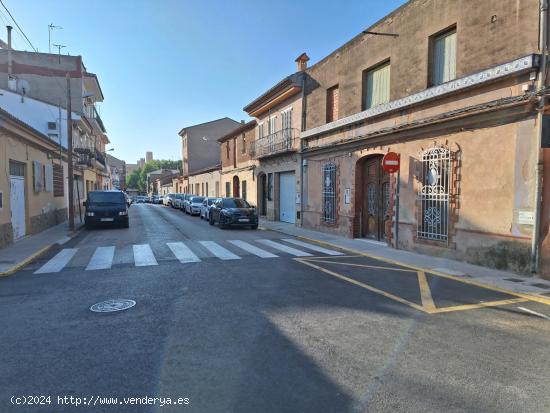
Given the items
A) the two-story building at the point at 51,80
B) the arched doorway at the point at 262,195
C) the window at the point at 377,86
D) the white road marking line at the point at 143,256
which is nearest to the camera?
the white road marking line at the point at 143,256

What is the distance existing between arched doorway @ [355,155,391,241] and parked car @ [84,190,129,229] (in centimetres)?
1079

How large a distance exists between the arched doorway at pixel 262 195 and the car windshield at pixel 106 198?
8.37 meters

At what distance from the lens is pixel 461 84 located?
9.08m

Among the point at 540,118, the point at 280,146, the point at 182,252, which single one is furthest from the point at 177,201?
the point at 540,118

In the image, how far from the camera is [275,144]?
2034cm

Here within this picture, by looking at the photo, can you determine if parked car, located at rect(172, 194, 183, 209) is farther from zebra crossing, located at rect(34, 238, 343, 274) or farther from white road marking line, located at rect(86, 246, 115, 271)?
white road marking line, located at rect(86, 246, 115, 271)

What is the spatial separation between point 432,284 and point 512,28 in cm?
568

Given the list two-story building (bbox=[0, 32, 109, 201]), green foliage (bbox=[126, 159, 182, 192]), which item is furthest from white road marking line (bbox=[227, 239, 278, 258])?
green foliage (bbox=[126, 159, 182, 192])

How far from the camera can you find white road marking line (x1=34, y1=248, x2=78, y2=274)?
8.33 metres

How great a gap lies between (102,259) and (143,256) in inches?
38.6

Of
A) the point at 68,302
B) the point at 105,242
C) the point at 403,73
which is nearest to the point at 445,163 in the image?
the point at 403,73

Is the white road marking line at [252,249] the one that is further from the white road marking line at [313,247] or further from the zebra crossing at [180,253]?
the white road marking line at [313,247]

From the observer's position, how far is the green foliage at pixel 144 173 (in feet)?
397

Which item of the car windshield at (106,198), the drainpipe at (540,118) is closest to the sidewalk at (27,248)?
the car windshield at (106,198)
